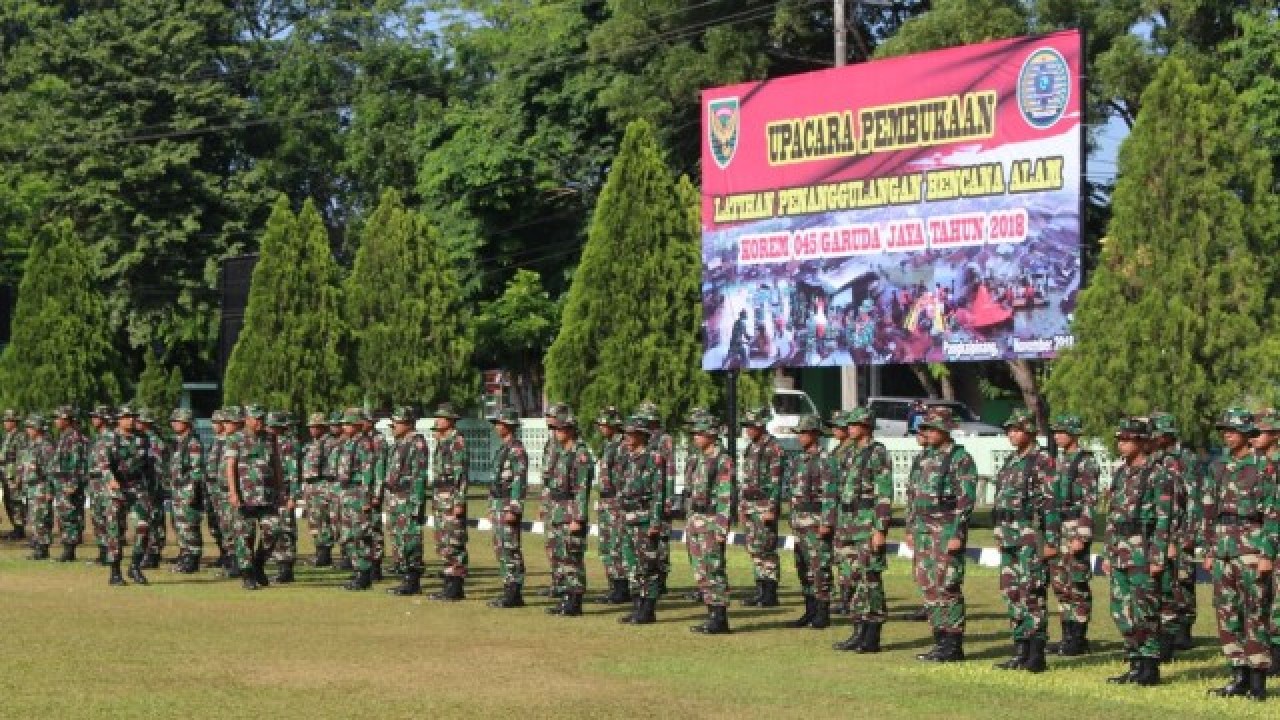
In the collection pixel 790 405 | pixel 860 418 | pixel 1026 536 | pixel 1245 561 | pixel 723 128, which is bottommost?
pixel 1245 561

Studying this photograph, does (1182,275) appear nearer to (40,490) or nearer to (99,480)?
(99,480)

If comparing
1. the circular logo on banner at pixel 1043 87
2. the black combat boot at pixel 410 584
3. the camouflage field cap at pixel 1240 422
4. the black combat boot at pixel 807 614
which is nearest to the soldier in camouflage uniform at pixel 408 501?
the black combat boot at pixel 410 584

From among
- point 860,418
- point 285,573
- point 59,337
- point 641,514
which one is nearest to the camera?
point 860,418

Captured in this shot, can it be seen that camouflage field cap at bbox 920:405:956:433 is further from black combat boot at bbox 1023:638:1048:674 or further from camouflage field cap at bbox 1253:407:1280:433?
camouflage field cap at bbox 1253:407:1280:433

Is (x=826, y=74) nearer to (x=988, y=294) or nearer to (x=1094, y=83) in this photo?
(x=988, y=294)

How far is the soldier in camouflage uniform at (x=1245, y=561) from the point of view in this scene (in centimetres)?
1270

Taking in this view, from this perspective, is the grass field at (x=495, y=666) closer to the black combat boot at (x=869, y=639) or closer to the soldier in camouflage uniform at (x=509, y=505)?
the black combat boot at (x=869, y=639)

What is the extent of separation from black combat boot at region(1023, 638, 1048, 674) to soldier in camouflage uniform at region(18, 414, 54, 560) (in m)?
14.4

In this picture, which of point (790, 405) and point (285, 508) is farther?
point (790, 405)

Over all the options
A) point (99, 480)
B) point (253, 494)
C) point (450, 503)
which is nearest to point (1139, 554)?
point (450, 503)

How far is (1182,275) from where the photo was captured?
21953 mm

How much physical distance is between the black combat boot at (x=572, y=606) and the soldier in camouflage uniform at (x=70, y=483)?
8700mm

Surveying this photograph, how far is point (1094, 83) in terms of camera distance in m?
36.2

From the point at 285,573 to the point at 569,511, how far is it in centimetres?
455
